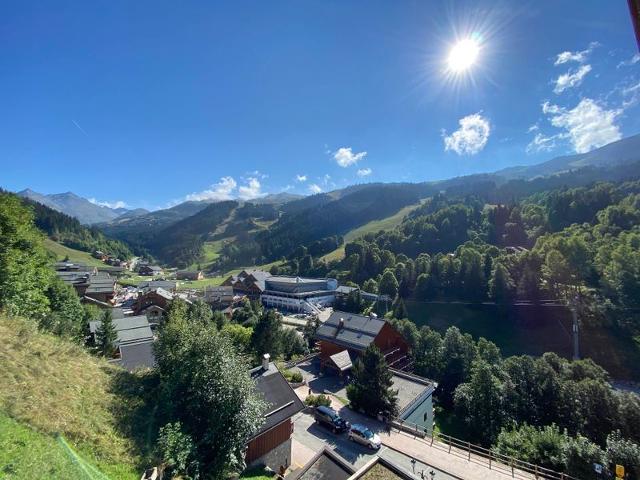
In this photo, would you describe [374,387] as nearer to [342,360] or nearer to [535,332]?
[342,360]

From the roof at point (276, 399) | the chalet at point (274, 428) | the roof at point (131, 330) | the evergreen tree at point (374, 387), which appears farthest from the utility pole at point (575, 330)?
the roof at point (131, 330)

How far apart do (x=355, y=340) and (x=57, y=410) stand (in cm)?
3396

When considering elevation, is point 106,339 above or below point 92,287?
above

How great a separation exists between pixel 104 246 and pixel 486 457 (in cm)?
23440

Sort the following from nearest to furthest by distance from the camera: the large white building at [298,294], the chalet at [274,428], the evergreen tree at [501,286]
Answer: the chalet at [274,428] < the evergreen tree at [501,286] < the large white building at [298,294]

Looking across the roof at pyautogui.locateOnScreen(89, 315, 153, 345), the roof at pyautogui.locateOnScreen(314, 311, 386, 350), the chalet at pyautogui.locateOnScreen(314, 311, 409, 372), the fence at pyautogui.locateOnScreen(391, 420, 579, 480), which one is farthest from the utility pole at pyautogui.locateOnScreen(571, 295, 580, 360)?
the roof at pyautogui.locateOnScreen(89, 315, 153, 345)

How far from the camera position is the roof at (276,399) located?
2006 centimetres

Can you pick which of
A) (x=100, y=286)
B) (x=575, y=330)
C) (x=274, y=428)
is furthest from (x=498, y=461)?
(x=100, y=286)

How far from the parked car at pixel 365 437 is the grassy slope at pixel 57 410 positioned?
16461mm

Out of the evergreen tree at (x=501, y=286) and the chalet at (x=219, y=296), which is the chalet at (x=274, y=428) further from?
the evergreen tree at (x=501, y=286)

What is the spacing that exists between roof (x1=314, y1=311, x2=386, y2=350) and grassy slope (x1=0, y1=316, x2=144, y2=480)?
28.6 metres

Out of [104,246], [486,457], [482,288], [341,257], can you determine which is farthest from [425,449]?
Result: [104,246]

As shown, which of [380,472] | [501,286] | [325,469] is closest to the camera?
[380,472]

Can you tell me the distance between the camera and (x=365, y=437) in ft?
79.5
